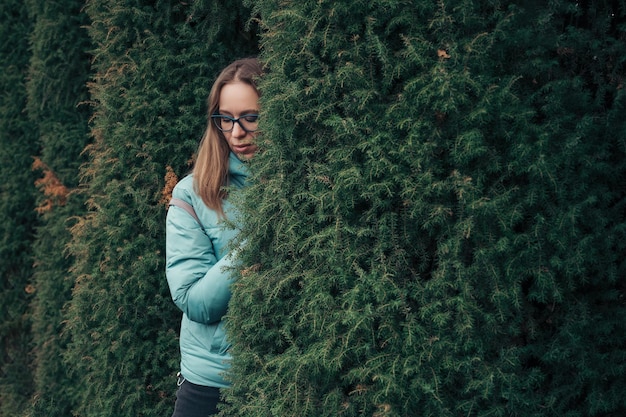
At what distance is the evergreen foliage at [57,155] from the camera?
4.97 meters

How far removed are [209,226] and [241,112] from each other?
502 millimetres

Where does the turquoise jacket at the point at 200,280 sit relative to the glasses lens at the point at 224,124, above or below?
below

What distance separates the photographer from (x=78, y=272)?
407cm

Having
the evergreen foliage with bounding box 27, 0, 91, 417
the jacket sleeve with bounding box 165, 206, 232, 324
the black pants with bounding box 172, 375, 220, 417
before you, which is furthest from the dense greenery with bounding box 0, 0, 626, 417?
the evergreen foliage with bounding box 27, 0, 91, 417

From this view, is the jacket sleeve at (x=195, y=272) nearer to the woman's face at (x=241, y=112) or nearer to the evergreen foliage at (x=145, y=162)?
the woman's face at (x=241, y=112)

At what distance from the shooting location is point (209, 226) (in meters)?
2.79

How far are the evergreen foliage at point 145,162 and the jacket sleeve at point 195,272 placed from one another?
0.94m

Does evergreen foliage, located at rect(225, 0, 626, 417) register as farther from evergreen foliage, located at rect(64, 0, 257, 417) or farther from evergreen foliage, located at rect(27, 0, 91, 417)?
evergreen foliage, located at rect(27, 0, 91, 417)

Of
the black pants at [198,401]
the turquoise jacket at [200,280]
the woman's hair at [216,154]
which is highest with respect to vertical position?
the woman's hair at [216,154]

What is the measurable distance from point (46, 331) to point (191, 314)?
3.19 m

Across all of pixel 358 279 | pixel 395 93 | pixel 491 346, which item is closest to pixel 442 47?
pixel 395 93

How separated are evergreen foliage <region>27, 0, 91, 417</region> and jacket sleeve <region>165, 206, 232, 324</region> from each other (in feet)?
8.00

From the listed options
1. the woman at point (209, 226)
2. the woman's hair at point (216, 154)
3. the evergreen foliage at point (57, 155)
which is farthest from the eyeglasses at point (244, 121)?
the evergreen foliage at point (57, 155)

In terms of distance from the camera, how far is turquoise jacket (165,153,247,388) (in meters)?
2.60
